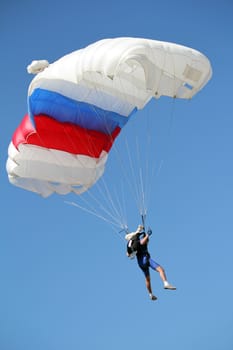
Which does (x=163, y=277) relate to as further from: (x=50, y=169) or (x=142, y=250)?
(x=50, y=169)

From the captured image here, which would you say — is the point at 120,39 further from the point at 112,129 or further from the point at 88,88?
the point at 112,129

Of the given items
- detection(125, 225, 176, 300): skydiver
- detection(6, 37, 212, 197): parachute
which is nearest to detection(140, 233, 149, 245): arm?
detection(125, 225, 176, 300): skydiver

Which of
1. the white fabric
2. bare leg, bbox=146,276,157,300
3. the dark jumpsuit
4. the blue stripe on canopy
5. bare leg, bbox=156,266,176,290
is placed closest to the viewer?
bare leg, bbox=156,266,176,290

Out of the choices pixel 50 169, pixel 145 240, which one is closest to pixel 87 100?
pixel 50 169

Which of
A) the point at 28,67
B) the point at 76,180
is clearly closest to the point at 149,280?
the point at 76,180

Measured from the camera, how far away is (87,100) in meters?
14.7

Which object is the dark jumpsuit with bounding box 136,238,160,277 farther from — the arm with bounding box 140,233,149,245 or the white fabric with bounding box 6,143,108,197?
the white fabric with bounding box 6,143,108,197

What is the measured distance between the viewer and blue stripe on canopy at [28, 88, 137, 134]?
1439 centimetres

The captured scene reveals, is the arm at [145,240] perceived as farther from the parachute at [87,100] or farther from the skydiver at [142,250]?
the parachute at [87,100]

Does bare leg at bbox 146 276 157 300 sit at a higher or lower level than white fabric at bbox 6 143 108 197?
lower

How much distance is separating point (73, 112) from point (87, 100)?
397 millimetres

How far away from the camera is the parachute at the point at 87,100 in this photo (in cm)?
1258

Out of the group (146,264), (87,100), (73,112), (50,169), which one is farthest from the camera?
(50,169)

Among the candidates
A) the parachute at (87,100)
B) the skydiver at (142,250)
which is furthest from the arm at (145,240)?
the parachute at (87,100)
